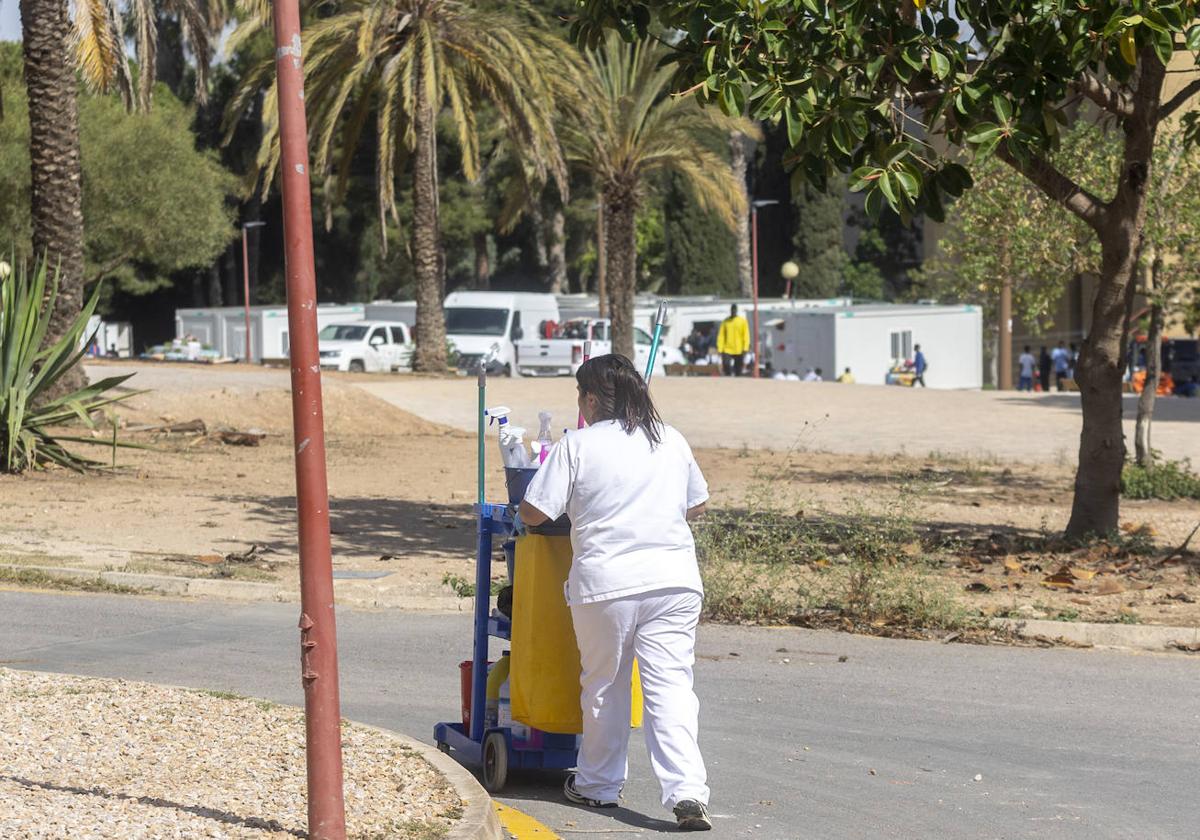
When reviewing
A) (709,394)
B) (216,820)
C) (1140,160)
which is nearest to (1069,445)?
(709,394)

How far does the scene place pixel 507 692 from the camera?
6215 mm

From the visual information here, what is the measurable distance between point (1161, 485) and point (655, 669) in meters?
12.7

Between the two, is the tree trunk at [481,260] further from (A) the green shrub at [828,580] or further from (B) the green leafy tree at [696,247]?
(A) the green shrub at [828,580]

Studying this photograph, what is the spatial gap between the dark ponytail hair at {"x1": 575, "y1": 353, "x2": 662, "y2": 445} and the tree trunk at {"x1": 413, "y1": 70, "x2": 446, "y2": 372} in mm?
24250

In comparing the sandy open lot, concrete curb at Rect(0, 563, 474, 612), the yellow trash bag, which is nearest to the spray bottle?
the yellow trash bag

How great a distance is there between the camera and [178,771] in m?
5.62

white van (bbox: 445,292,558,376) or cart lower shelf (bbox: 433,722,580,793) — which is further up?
white van (bbox: 445,292,558,376)

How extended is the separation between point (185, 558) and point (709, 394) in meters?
16.6

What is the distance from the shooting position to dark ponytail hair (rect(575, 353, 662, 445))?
574 cm

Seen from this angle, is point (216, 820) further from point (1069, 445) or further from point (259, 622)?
point (1069, 445)

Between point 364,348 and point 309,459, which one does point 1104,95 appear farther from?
point 364,348

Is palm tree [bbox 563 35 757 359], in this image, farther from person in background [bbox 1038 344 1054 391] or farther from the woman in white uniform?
the woman in white uniform

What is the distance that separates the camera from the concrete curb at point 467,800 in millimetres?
5055

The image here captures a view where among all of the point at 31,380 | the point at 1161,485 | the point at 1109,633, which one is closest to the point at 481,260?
the point at 31,380
